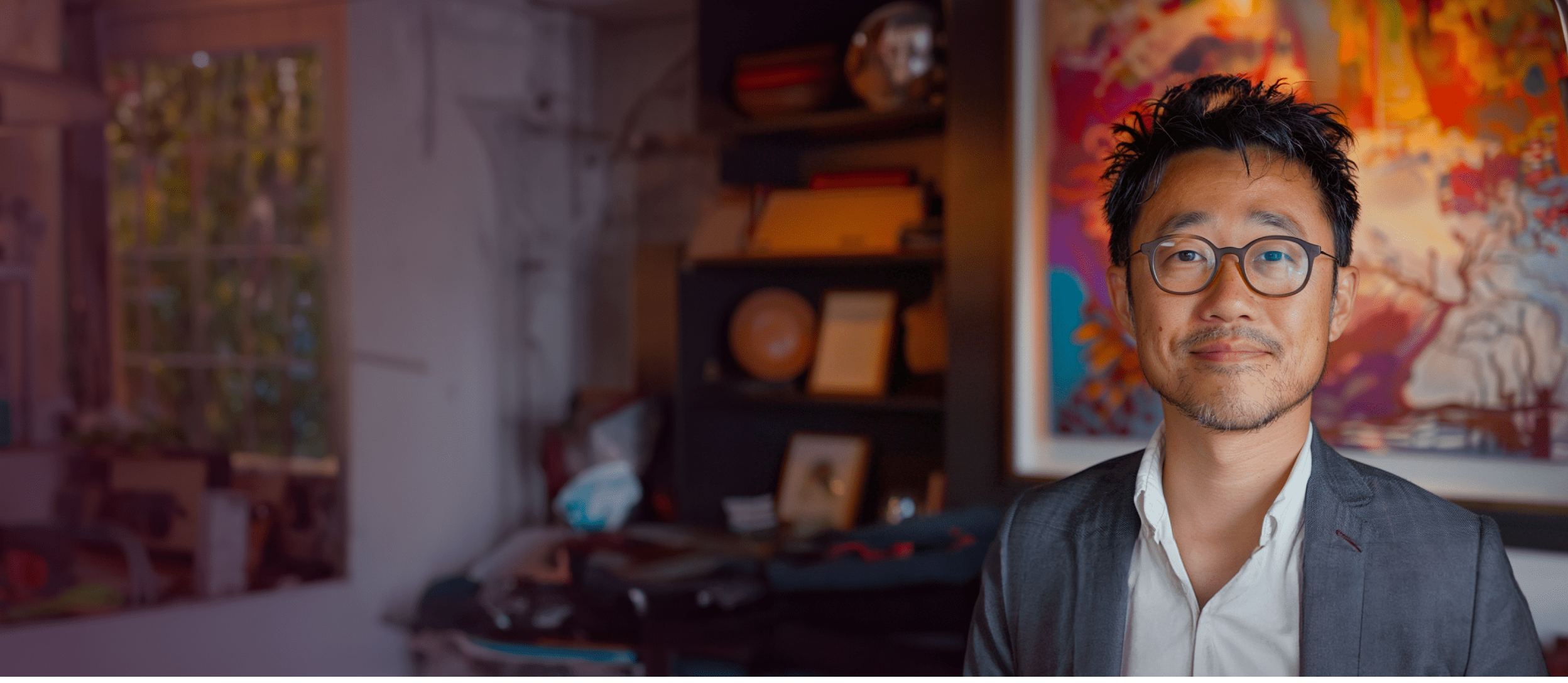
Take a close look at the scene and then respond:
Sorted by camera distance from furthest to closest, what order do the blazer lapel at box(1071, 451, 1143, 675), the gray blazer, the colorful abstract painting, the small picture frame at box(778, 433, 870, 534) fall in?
the small picture frame at box(778, 433, 870, 534), the colorful abstract painting, the blazer lapel at box(1071, 451, 1143, 675), the gray blazer

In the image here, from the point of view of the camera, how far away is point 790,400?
3.10 meters

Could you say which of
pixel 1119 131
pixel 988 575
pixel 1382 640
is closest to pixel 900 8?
pixel 1119 131

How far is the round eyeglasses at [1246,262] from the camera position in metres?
1.08

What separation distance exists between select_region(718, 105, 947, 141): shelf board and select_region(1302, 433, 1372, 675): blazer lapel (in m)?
1.79

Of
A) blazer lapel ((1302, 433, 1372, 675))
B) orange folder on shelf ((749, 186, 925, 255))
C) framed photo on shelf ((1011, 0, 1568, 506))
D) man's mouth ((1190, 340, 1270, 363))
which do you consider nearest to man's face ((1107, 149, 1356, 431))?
man's mouth ((1190, 340, 1270, 363))

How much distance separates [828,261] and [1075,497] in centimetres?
175

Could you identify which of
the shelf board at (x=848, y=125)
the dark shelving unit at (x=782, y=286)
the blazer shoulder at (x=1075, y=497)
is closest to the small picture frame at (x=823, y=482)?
the dark shelving unit at (x=782, y=286)

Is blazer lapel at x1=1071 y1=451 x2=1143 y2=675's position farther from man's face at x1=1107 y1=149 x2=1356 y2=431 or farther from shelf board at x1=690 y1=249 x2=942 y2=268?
shelf board at x1=690 y1=249 x2=942 y2=268

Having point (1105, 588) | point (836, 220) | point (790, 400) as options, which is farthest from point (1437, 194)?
point (790, 400)

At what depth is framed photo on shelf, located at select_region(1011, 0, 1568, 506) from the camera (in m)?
2.01

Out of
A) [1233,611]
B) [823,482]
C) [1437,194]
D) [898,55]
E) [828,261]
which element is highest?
[898,55]

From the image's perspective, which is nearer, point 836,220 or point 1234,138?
point 1234,138

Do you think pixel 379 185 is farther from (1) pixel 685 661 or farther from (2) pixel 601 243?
(1) pixel 685 661

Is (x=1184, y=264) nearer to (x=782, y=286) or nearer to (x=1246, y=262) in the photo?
(x=1246, y=262)
